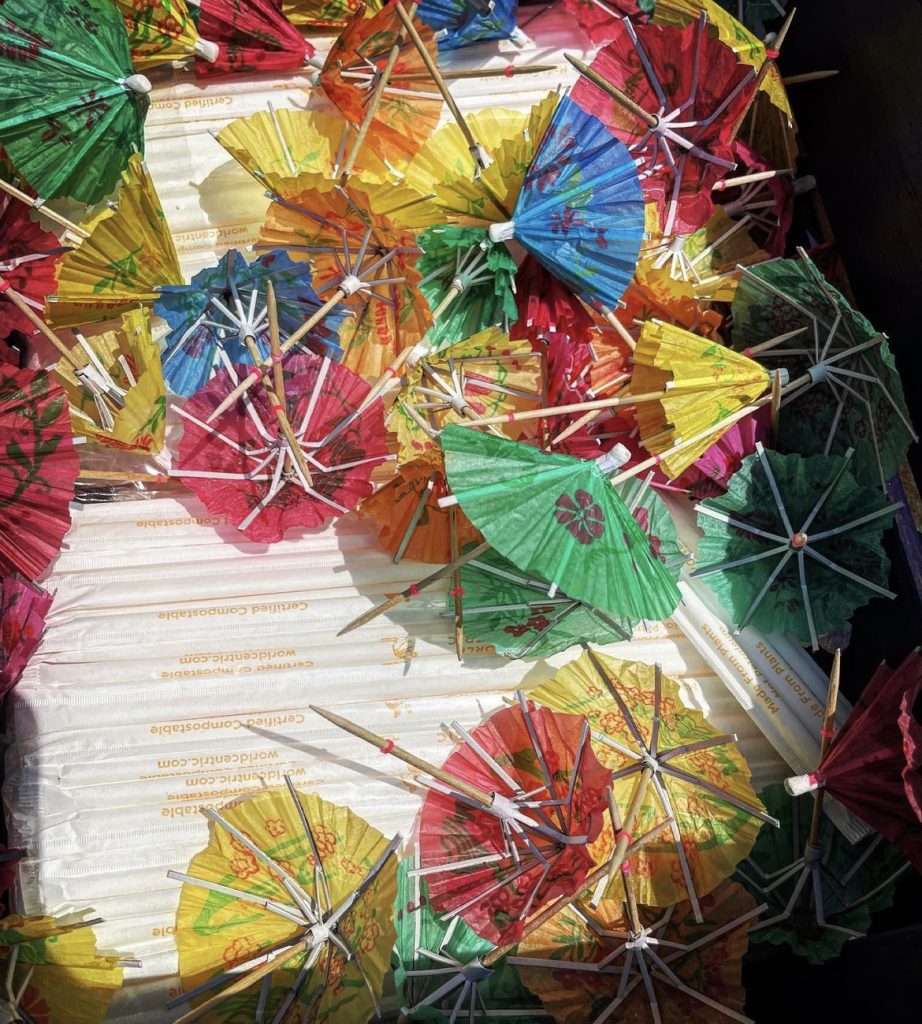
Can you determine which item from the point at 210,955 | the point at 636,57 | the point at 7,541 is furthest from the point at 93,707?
the point at 636,57

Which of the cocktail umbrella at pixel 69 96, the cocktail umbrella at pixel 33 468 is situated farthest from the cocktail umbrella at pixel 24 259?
the cocktail umbrella at pixel 33 468

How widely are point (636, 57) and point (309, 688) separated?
2.27 metres

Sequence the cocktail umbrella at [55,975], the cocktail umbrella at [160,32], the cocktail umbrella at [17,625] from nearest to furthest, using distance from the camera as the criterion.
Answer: the cocktail umbrella at [55,975]
the cocktail umbrella at [17,625]
the cocktail umbrella at [160,32]

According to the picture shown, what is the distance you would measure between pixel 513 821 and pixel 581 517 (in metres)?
0.84

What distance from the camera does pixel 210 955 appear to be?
2.38 m

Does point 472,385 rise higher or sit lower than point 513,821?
higher

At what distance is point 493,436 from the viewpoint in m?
2.32

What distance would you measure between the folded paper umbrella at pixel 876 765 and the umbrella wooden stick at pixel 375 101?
6.99 feet

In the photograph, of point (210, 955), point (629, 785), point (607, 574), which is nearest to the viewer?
point (607, 574)

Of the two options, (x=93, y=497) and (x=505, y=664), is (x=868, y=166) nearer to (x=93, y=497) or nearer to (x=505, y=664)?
(x=505, y=664)

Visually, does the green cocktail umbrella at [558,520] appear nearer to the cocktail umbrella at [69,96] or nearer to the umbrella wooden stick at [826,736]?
the umbrella wooden stick at [826,736]

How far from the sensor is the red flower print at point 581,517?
224cm

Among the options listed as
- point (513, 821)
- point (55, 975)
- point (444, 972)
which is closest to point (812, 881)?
point (513, 821)

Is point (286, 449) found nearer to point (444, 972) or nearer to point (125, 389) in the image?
point (125, 389)
